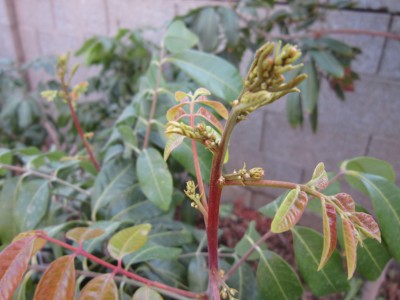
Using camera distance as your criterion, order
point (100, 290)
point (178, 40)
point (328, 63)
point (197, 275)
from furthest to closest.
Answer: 1. point (328, 63)
2. point (178, 40)
3. point (197, 275)
4. point (100, 290)

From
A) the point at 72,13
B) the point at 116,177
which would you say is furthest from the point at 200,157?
the point at 72,13

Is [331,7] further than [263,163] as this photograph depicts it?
No

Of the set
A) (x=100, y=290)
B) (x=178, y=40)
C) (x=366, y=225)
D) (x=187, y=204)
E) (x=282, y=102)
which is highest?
(x=178, y=40)

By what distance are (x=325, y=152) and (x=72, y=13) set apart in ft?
5.88

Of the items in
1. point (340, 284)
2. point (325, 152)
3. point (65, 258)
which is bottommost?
point (325, 152)

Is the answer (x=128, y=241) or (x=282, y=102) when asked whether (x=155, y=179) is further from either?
(x=282, y=102)

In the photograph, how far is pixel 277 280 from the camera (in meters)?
0.55

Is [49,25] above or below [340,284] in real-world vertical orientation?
above

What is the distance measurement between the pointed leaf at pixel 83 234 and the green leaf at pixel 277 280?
0.93 feet

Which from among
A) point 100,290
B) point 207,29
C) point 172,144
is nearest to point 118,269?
point 100,290

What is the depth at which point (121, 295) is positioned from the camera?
50 centimetres

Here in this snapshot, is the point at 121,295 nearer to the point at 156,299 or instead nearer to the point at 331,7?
the point at 156,299

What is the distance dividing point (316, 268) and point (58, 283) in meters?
0.40

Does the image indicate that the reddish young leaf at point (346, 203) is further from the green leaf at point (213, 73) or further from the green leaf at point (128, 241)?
the green leaf at point (213, 73)
